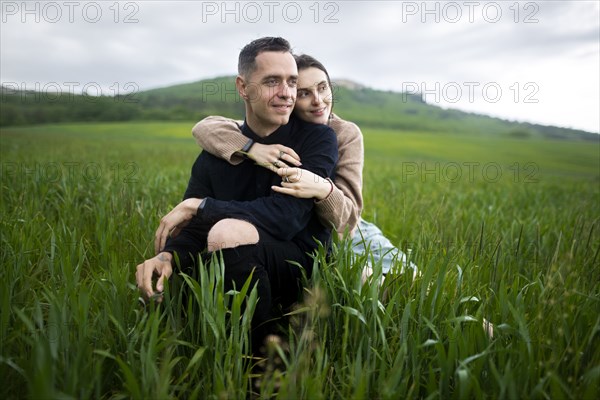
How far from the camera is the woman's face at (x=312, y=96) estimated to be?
2.49m

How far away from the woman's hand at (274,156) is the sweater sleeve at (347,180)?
11.2 inches

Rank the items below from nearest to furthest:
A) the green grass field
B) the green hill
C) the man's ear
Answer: the green grass field → the man's ear → the green hill

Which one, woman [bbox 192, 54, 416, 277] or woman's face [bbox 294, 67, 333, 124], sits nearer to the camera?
woman [bbox 192, 54, 416, 277]

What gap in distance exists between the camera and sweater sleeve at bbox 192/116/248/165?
90.4 inches

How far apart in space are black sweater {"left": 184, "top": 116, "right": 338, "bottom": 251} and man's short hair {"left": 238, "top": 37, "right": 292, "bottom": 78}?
0.35 meters

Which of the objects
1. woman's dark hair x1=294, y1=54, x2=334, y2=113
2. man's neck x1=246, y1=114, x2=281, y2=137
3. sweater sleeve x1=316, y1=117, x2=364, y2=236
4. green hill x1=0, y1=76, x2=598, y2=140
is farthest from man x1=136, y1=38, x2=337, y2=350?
green hill x1=0, y1=76, x2=598, y2=140

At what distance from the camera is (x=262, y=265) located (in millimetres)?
1985

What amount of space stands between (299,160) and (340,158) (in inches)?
17.2

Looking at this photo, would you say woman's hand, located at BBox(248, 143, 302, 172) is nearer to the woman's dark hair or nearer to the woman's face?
the woman's face

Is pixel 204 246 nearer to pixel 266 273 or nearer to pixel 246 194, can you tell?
pixel 246 194

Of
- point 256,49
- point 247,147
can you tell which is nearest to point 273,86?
point 256,49

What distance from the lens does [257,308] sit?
6.38 feet

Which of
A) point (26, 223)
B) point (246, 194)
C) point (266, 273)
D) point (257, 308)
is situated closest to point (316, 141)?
point (246, 194)

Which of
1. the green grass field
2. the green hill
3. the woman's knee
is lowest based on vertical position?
the green grass field
